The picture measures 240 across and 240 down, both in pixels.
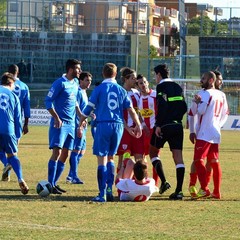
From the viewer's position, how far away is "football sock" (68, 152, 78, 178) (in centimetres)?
1713

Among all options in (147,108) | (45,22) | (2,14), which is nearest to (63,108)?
(147,108)

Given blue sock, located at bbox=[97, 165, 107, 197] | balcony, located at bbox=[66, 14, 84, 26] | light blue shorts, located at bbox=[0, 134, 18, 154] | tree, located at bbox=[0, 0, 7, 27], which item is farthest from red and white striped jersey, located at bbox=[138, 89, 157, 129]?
tree, located at bbox=[0, 0, 7, 27]

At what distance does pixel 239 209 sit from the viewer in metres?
12.8

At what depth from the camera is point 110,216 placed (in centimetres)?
1173

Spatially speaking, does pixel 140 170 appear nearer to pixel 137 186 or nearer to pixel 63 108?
pixel 137 186

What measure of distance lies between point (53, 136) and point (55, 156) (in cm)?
33

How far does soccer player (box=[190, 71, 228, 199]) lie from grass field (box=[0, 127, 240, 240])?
0.36 metres

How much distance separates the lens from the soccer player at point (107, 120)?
13539 mm

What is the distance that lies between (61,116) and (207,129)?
8.02 ft

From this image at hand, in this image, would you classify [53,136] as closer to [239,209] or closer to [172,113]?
[172,113]

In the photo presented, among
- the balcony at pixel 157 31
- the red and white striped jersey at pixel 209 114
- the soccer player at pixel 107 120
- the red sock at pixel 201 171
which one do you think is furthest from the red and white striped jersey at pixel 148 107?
the balcony at pixel 157 31

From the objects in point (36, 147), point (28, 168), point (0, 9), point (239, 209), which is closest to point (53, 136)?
point (239, 209)

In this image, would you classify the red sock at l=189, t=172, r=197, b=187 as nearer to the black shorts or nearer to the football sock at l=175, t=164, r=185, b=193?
the football sock at l=175, t=164, r=185, b=193

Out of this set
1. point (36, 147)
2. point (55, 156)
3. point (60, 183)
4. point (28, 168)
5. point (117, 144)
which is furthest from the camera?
point (36, 147)
